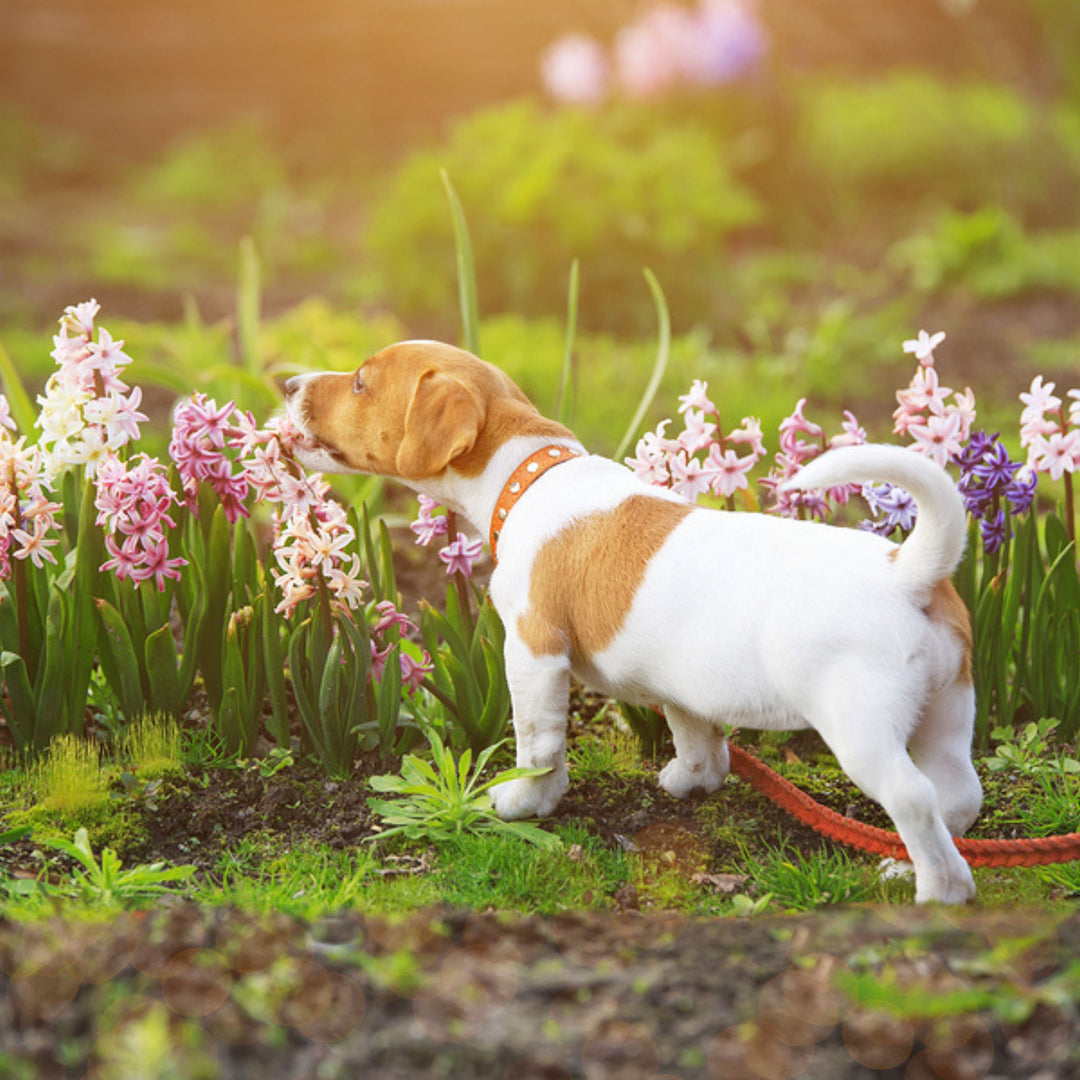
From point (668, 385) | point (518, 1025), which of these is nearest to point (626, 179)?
point (668, 385)

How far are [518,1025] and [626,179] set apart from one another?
702 centimetres

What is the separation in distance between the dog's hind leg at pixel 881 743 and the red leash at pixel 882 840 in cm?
31

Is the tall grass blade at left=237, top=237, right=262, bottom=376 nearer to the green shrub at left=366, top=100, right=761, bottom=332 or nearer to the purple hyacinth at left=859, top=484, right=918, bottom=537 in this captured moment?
the purple hyacinth at left=859, top=484, right=918, bottom=537

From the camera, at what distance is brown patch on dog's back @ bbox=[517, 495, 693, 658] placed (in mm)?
2906

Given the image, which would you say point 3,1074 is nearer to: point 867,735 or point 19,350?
point 867,735

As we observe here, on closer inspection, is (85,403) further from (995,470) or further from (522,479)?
(995,470)

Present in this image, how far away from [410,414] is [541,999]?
144 cm

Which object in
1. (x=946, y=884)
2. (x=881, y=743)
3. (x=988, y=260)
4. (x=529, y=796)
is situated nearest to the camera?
(x=881, y=743)

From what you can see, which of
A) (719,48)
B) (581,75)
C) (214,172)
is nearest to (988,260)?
(719,48)

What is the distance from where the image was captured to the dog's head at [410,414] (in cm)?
304

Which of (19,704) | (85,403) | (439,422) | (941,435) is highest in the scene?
(85,403)

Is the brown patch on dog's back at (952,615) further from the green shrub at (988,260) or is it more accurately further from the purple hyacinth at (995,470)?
the green shrub at (988,260)

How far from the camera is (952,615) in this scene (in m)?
2.66

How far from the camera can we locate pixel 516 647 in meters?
3.06
